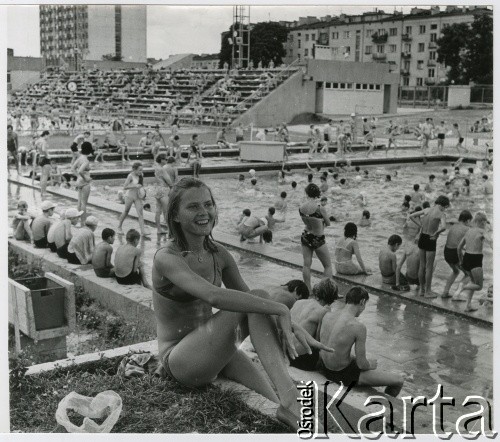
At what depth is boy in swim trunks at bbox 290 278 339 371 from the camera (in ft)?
17.5

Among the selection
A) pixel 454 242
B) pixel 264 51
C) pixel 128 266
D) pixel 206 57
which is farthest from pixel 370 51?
pixel 128 266

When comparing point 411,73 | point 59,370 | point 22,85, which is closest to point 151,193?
point 59,370

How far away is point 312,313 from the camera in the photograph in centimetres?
559

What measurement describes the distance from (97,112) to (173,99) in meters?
4.68

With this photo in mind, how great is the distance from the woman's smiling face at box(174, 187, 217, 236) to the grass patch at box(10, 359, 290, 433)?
111 cm

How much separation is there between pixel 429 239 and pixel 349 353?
3.74 meters

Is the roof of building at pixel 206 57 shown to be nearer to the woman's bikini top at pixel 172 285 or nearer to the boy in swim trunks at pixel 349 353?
the boy in swim trunks at pixel 349 353

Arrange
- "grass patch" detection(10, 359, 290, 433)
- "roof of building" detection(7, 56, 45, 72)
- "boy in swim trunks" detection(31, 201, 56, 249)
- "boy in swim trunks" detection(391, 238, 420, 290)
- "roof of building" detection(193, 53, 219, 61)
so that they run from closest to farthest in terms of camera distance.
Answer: "grass patch" detection(10, 359, 290, 433), "boy in swim trunks" detection(391, 238, 420, 290), "boy in swim trunks" detection(31, 201, 56, 249), "roof of building" detection(7, 56, 45, 72), "roof of building" detection(193, 53, 219, 61)

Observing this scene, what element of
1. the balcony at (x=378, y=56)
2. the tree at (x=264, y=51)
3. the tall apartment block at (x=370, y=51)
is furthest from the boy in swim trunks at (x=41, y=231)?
the balcony at (x=378, y=56)

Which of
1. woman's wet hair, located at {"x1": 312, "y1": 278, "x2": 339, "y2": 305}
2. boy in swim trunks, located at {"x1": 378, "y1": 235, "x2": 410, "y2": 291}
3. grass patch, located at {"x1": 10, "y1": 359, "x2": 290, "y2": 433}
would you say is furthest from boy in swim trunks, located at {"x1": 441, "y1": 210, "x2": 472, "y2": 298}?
grass patch, located at {"x1": 10, "y1": 359, "x2": 290, "y2": 433}

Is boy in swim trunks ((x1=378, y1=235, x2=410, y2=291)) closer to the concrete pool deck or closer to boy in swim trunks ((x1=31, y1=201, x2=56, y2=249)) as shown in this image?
the concrete pool deck

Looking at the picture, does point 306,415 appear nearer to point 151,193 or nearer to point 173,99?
point 151,193

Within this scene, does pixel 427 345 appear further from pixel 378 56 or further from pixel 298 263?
pixel 378 56

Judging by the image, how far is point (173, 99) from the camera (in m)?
41.5
